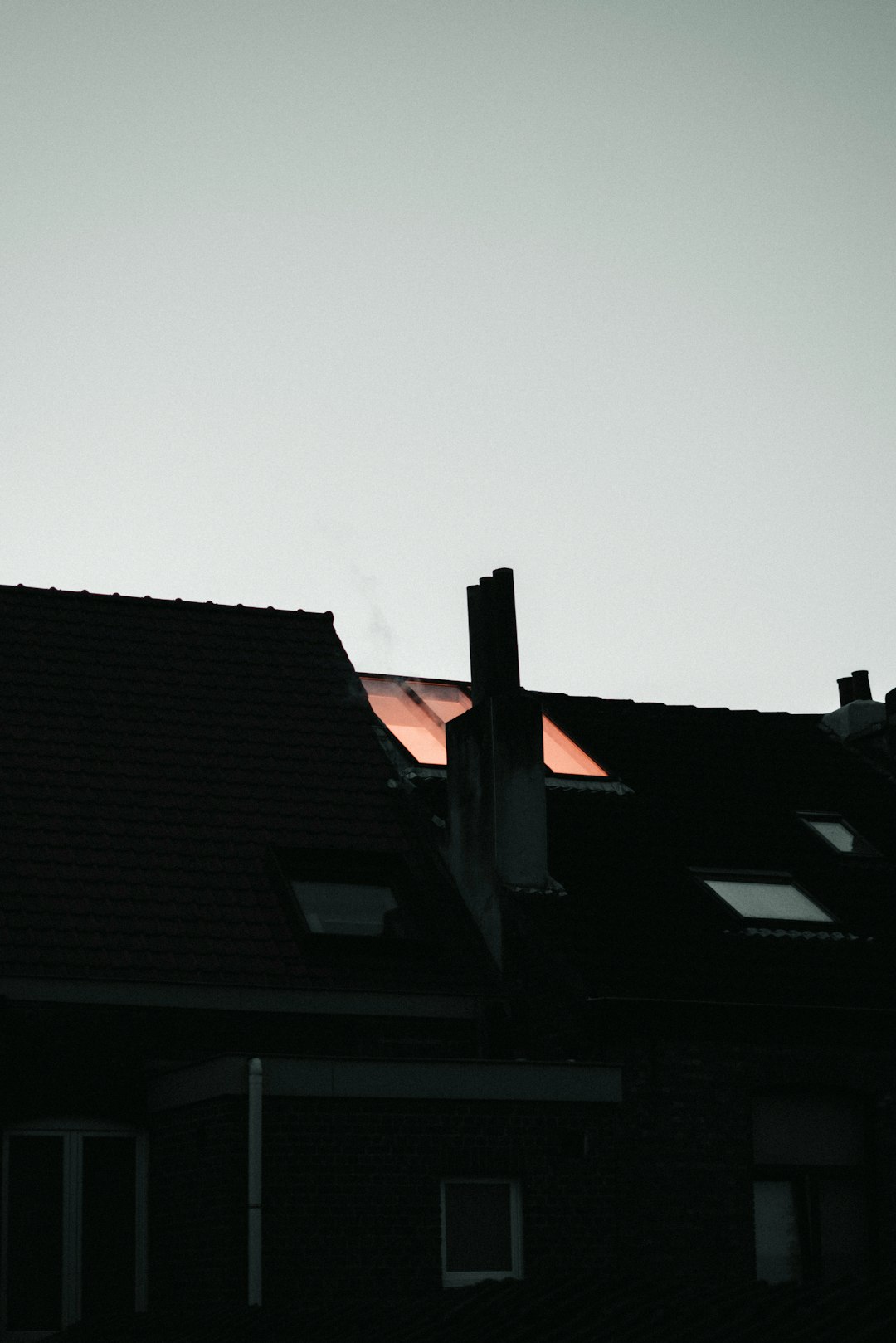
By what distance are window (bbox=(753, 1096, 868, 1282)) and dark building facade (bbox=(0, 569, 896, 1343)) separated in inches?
1.3

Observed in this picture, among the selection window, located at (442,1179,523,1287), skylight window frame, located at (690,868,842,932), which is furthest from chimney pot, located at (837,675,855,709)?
window, located at (442,1179,523,1287)

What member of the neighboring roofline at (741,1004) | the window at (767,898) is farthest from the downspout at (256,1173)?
the window at (767,898)

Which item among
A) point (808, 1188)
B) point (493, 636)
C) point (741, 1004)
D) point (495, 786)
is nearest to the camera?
point (741, 1004)

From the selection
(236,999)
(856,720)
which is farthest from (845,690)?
(236,999)

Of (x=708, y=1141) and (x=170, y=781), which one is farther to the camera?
(x=170, y=781)

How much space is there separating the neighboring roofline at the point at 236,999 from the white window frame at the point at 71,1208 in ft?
3.64

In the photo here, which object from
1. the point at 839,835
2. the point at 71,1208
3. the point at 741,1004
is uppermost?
the point at 839,835

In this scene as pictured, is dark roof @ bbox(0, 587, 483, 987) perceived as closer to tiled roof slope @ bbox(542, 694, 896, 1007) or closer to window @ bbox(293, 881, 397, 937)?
window @ bbox(293, 881, 397, 937)

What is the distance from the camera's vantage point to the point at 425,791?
20.6m

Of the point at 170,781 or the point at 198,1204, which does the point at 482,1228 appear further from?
the point at 170,781

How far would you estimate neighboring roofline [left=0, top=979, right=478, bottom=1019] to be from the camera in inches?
645

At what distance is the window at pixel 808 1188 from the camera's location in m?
17.4

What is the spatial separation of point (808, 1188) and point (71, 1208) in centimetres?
699

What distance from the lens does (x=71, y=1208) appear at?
1600 cm
